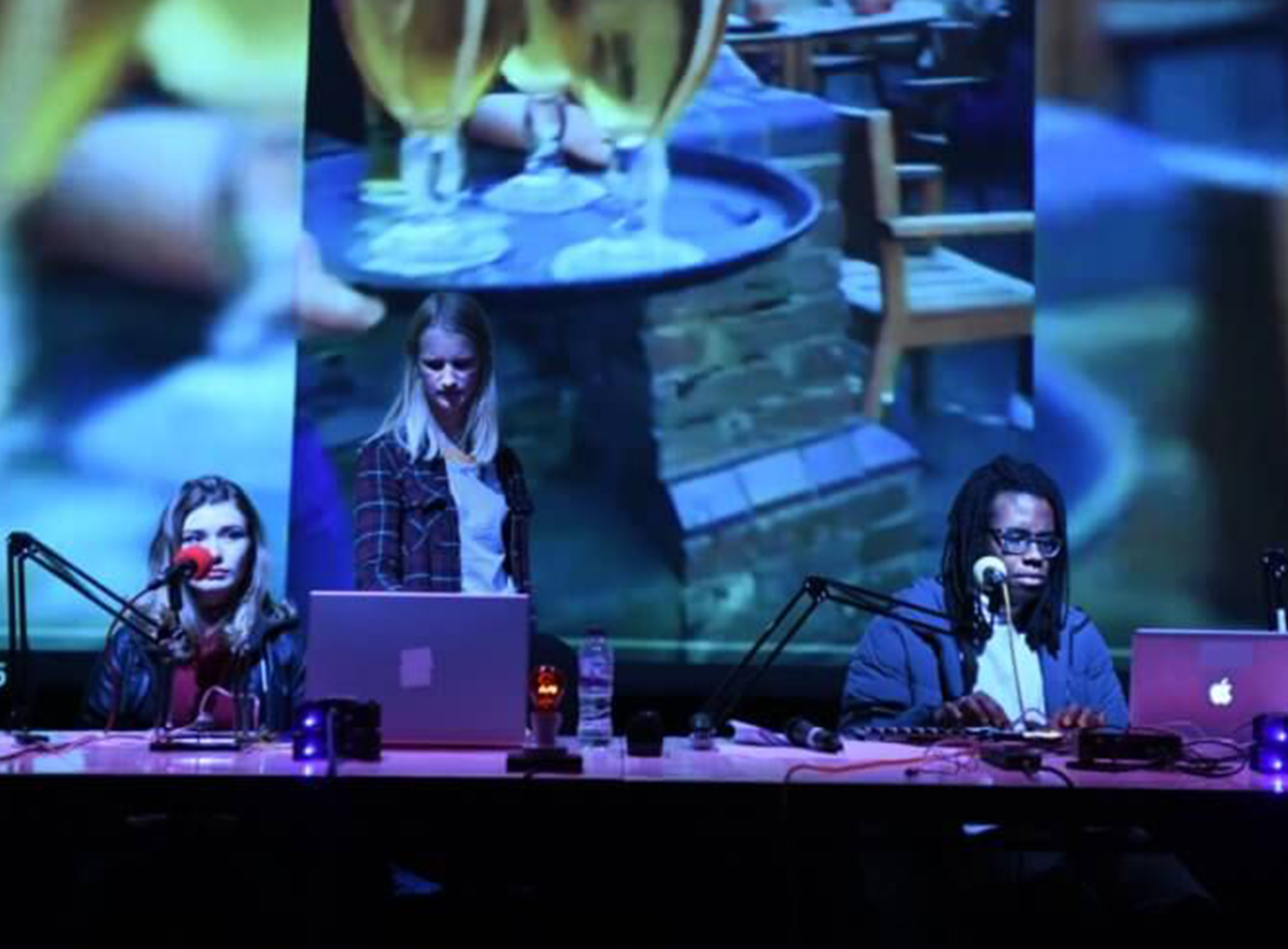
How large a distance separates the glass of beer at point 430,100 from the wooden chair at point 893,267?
895mm

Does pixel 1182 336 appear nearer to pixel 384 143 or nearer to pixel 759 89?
pixel 759 89

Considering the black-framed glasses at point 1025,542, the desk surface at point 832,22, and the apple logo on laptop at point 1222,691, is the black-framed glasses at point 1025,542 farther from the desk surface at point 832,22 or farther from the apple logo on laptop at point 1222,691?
the desk surface at point 832,22

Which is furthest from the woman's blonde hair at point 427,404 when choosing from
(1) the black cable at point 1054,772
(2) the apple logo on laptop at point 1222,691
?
(2) the apple logo on laptop at point 1222,691

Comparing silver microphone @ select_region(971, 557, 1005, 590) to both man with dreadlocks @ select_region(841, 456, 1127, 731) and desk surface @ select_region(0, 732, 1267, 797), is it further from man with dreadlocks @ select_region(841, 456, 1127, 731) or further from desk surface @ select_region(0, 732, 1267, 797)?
desk surface @ select_region(0, 732, 1267, 797)

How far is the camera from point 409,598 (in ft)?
10.1

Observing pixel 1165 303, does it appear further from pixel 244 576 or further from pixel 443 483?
pixel 244 576

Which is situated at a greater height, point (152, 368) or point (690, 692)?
point (152, 368)

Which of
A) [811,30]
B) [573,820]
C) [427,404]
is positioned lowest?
[573,820]

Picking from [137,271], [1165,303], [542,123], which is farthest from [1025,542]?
[137,271]

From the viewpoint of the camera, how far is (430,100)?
4820 millimetres

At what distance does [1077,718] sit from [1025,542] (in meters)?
0.49

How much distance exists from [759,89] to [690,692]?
60.6 inches

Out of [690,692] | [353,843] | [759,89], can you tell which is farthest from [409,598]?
[759,89]

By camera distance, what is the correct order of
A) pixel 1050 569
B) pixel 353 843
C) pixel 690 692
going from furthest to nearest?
pixel 690 692, pixel 1050 569, pixel 353 843
